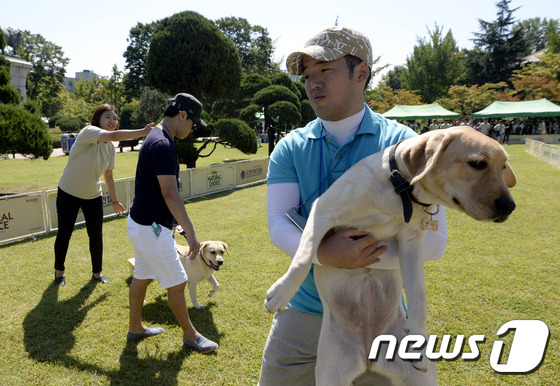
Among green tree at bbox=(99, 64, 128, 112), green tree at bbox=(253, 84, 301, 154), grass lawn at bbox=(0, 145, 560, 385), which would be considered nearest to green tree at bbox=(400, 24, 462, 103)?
green tree at bbox=(253, 84, 301, 154)

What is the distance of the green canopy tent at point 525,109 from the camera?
2808 cm

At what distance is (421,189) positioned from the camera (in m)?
1.65

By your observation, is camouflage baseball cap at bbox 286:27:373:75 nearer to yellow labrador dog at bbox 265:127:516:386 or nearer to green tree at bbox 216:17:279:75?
yellow labrador dog at bbox 265:127:516:386

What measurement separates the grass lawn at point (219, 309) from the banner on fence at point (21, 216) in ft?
1.23

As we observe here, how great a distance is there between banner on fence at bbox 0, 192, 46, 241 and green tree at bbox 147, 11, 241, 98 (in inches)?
295

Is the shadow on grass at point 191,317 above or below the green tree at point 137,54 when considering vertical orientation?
below

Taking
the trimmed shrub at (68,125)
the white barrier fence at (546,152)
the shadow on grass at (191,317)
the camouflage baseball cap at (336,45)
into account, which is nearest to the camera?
the camouflage baseball cap at (336,45)

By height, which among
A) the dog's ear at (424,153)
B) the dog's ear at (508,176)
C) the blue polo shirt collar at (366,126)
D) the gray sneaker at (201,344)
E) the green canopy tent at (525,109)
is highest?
the green canopy tent at (525,109)

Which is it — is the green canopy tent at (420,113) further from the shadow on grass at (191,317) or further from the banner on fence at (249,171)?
the shadow on grass at (191,317)

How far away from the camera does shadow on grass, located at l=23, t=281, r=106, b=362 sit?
161 inches

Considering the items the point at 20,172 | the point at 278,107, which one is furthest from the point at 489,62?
the point at 20,172

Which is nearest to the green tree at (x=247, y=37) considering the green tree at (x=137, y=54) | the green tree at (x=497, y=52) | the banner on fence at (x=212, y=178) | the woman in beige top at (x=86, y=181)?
the green tree at (x=137, y=54)

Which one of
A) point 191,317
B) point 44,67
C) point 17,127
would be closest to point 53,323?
point 191,317

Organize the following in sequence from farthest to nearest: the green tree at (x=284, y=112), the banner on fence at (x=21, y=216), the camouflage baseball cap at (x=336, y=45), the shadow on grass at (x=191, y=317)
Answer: the green tree at (x=284, y=112) < the banner on fence at (x=21, y=216) < the shadow on grass at (x=191, y=317) < the camouflage baseball cap at (x=336, y=45)
